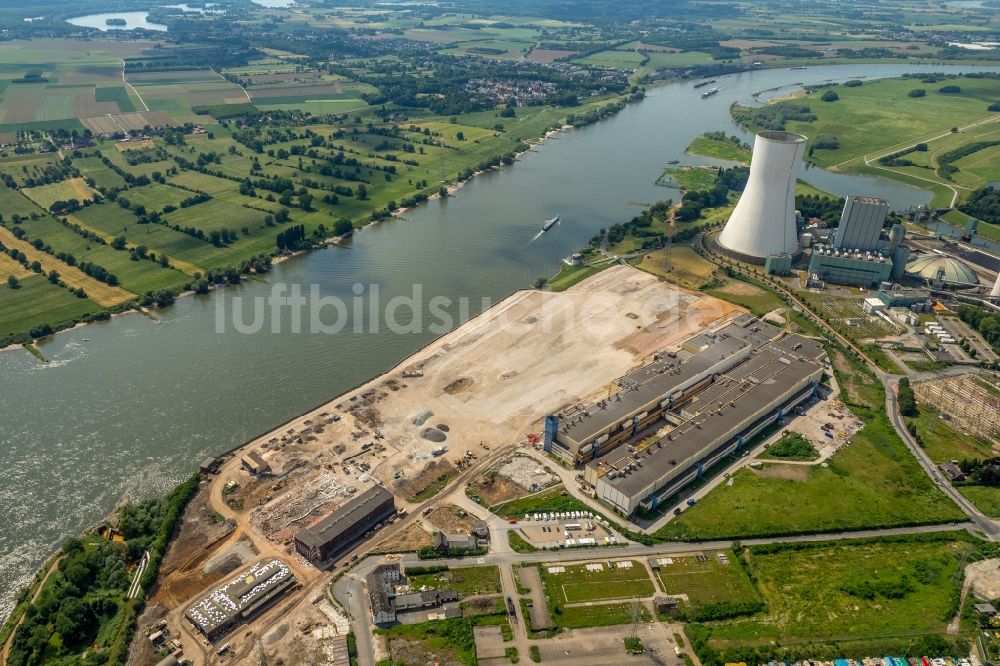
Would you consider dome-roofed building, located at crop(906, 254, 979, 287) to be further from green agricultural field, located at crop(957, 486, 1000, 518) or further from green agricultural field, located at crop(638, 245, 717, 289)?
green agricultural field, located at crop(957, 486, 1000, 518)

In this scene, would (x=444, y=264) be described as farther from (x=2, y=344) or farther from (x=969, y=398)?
(x=969, y=398)

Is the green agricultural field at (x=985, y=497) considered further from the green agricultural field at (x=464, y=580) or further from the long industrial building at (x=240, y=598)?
the long industrial building at (x=240, y=598)

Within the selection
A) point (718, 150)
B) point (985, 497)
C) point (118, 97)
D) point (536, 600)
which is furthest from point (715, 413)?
point (118, 97)

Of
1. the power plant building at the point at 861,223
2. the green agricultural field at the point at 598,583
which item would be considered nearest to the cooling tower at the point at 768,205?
the power plant building at the point at 861,223

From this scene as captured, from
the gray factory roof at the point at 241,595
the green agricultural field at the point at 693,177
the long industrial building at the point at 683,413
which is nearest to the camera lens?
the gray factory roof at the point at 241,595

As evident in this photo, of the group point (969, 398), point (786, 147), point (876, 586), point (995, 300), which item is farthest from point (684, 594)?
point (995, 300)

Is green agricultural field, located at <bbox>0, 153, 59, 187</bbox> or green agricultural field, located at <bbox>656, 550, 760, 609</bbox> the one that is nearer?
green agricultural field, located at <bbox>656, 550, 760, 609</bbox>

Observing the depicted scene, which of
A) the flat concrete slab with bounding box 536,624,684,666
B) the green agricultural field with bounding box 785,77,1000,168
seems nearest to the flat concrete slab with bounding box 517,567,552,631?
the flat concrete slab with bounding box 536,624,684,666
